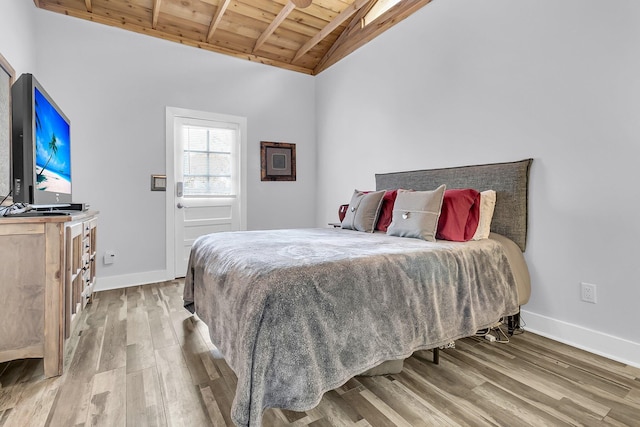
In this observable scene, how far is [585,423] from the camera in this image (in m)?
1.34

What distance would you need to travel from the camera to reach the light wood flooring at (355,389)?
4.45ft

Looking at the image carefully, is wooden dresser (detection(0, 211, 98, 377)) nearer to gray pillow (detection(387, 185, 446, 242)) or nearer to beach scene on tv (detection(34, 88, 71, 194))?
beach scene on tv (detection(34, 88, 71, 194))

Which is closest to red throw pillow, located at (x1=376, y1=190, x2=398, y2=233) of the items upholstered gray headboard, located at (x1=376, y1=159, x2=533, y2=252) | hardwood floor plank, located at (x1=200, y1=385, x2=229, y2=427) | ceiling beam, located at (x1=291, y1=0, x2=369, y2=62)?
upholstered gray headboard, located at (x1=376, y1=159, x2=533, y2=252)

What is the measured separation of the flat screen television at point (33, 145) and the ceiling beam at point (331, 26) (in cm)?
298

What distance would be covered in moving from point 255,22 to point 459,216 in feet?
10.9

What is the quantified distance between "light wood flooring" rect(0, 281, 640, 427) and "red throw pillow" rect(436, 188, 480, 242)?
72 cm

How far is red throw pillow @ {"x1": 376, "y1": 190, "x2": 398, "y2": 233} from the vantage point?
9.20 feet

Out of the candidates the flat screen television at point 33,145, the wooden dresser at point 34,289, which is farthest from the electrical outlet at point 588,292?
the flat screen television at point 33,145

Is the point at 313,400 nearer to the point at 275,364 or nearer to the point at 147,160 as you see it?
the point at 275,364

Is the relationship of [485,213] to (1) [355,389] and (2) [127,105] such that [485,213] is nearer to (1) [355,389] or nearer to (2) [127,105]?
(1) [355,389]

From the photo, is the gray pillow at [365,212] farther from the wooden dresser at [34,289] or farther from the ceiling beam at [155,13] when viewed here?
the ceiling beam at [155,13]

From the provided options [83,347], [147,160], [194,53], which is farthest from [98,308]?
[194,53]

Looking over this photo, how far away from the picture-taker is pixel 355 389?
1570 millimetres

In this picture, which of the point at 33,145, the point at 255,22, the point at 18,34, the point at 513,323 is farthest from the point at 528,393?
the point at 255,22
